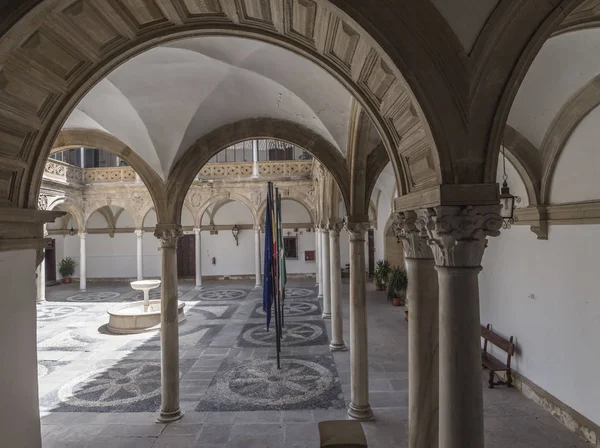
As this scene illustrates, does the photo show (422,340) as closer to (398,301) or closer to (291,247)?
(398,301)

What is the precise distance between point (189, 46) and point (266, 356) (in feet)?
22.2

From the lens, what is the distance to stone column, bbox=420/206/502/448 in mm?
2344

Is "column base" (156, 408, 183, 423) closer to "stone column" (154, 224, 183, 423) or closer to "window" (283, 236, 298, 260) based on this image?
"stone column" (154, 224, 183, 423)

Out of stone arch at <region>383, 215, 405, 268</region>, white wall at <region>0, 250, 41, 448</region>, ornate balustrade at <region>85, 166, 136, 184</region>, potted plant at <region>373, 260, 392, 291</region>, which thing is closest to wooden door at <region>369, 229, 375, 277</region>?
potted plant at <region>373, 260, 392, 291</region>

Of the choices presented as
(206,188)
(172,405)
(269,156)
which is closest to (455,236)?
(172,405)

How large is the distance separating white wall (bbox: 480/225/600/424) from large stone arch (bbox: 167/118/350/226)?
10.9ft

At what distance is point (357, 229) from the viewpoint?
19.9ft

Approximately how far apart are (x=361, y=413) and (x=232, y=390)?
8.14 ft

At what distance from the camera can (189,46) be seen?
448 centimetres

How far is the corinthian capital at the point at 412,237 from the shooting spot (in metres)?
3.18

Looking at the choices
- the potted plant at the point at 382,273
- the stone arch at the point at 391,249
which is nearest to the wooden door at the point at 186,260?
the potted plant at the point at 382,273

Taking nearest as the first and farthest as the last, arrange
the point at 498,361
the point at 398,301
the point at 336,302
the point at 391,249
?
the point at 498,361 → the point at 336,302 → the point at 398,301 → the point at 391,249

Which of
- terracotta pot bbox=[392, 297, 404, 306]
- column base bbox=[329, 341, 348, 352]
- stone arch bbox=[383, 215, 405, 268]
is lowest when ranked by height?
column base bbox=[329, 341, 348, 352]

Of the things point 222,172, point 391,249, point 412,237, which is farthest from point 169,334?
point 222,172
